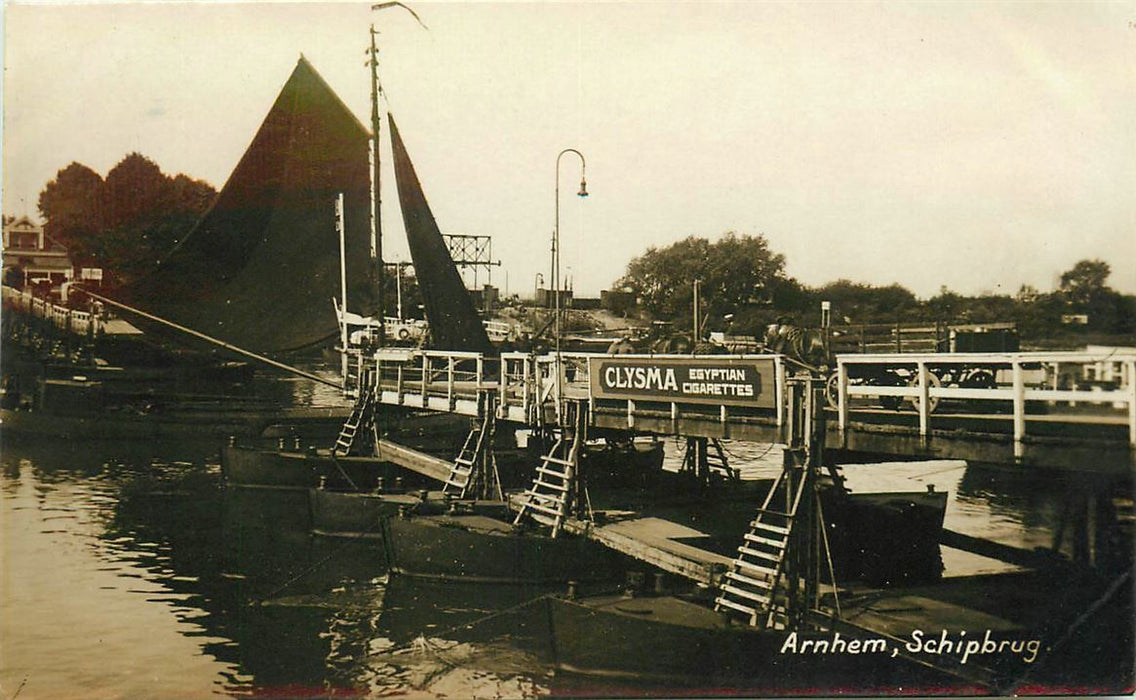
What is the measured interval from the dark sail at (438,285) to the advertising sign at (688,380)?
1485 cm

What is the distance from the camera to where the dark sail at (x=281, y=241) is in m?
31.2

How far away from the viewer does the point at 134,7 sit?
672 inches

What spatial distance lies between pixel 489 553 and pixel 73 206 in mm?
16961

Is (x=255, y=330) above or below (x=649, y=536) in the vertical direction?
above

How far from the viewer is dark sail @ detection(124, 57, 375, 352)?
31.2 meters

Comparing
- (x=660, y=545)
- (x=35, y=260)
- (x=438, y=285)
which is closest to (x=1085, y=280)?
(x=660, y=545)

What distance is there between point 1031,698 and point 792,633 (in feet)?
10.5

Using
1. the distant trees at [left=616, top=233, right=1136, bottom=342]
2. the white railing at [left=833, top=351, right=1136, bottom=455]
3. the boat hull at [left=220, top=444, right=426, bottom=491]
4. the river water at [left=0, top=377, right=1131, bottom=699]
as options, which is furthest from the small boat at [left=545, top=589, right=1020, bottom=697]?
the distant trees at [left=616, top=233, right=1136, bottom=342]

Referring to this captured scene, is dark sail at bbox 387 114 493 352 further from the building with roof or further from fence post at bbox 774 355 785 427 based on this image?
fence post at bbox 774 355 785 427

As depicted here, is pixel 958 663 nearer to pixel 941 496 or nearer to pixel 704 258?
pixel 941 496

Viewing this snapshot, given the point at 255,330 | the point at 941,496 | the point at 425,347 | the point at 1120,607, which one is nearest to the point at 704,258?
the point at 425,347

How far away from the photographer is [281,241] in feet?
109

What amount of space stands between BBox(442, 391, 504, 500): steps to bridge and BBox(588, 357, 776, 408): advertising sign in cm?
500

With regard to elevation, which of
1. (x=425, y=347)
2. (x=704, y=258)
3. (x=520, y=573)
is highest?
(x=704, y=258)
